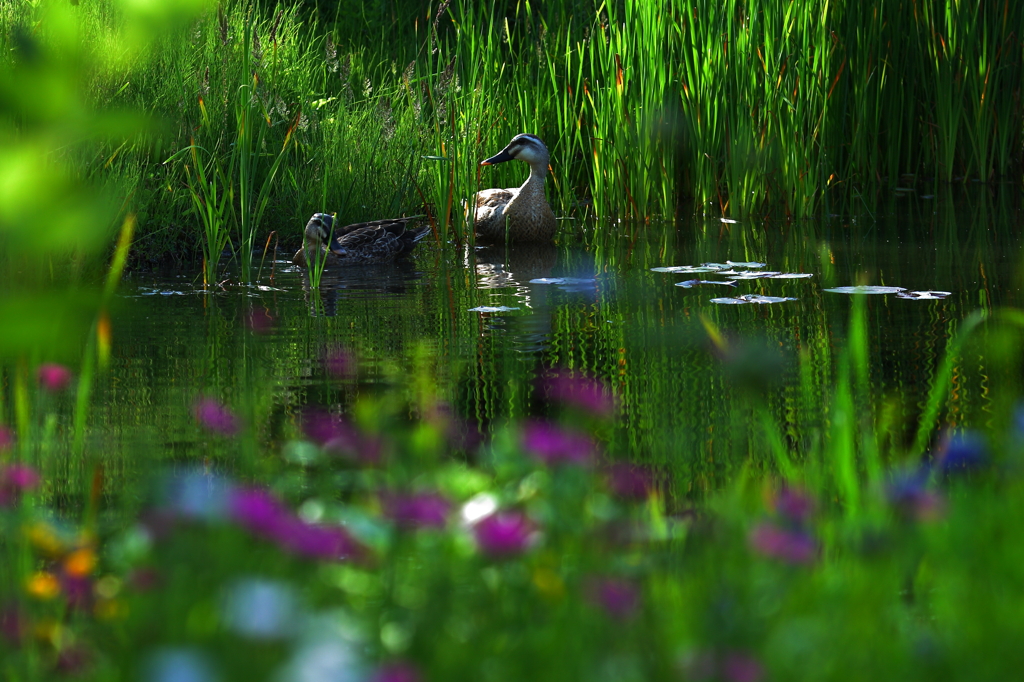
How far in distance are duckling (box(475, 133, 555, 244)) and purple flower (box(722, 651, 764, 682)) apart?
610 centimetres

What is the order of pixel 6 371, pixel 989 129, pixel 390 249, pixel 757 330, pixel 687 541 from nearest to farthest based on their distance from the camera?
pixel 687 541 → pixel 6 371 → pixel 757 330 → pixel 390 249 → pixel 989 129

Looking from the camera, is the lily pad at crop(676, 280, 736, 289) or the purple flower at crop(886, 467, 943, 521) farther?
the lily pad at crop(676, 280, 736, 289)

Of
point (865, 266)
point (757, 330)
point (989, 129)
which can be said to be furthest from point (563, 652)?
point (989, 129)

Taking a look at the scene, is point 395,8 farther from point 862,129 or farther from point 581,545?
point 581,545

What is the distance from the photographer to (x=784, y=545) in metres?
1.61

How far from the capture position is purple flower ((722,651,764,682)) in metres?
1.29

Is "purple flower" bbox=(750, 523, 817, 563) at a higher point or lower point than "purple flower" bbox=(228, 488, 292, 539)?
lower

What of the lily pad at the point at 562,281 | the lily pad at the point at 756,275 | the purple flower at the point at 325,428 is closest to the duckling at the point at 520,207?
the lily pad at the point at 562,281

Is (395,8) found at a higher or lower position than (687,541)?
higher

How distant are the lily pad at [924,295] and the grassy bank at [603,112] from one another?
2719 mm

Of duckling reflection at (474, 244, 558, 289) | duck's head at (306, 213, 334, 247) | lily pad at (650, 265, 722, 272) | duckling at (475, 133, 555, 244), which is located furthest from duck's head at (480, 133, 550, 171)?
lily pad at (650, 265, 722, 272)

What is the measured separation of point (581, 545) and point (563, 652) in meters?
0.26

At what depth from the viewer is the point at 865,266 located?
20.3 ft

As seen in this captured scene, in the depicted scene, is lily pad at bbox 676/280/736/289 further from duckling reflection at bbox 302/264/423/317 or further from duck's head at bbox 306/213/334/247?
duck's head at bbox 306/213/334/247
